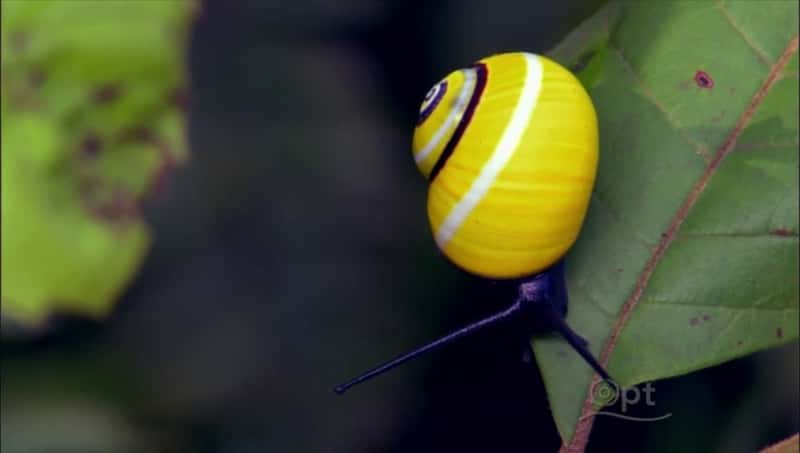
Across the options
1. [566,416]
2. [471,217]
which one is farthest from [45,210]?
[566,416]

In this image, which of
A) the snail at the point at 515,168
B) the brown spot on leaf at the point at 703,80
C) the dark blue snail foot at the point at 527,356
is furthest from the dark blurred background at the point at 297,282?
the brown spot on leaf at the point at 703,80

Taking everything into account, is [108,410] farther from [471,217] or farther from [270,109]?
[471,217]

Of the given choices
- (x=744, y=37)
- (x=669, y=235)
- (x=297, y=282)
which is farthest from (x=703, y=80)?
(x=297, y=282)

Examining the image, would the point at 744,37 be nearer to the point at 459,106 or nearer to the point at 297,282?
the point at 459,106

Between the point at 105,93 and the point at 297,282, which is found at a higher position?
the point at 105,93

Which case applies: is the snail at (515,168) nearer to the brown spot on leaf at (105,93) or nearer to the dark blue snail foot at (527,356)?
the dark blue snail foot at (527,356)

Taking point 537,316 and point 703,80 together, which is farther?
point 537,316
